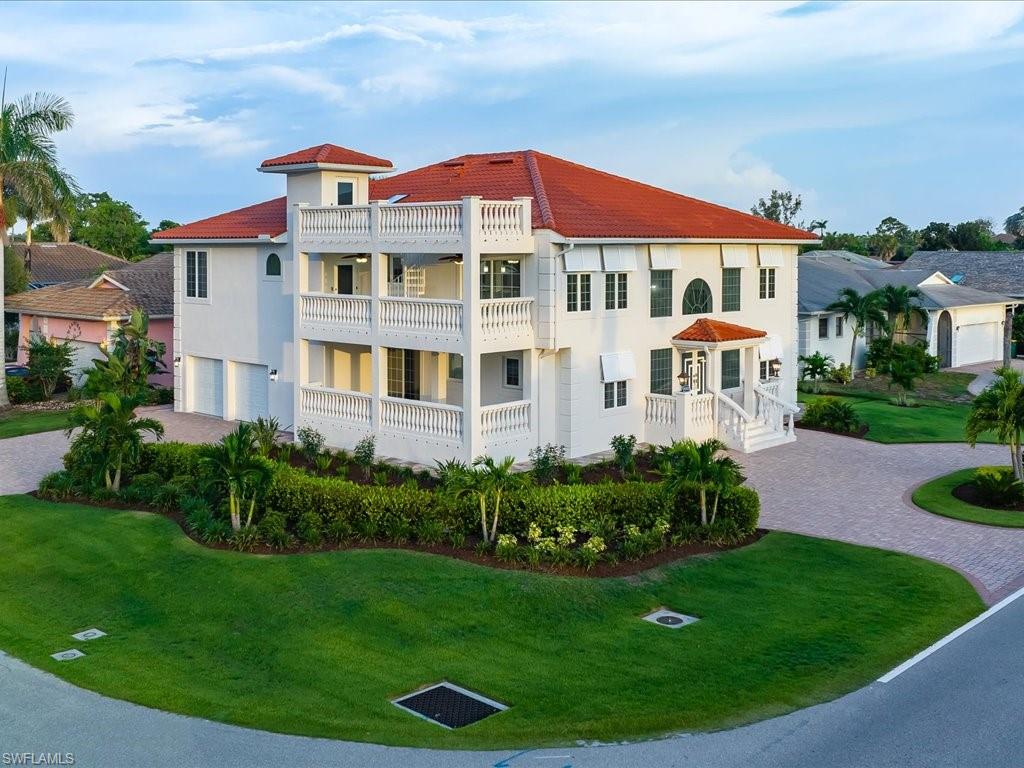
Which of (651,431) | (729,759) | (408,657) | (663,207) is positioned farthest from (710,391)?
(729,759)

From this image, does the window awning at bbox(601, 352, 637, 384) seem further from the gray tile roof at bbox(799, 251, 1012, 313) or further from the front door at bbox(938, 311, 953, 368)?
the front door at bbox(938, 311, 953, 368)

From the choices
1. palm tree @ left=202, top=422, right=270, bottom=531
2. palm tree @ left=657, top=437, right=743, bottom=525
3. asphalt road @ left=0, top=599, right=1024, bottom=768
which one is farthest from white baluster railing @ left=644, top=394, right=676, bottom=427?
asphalt road @ left=0, top=599, right=1024, bottom=768

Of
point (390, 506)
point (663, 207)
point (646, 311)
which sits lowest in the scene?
point (390, 506)

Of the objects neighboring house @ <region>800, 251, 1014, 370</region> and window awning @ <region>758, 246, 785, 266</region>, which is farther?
neighboring house @ <region>800, 251, 1014, 370</region>

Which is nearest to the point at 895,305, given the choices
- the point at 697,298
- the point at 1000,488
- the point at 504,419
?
the point at 697,298

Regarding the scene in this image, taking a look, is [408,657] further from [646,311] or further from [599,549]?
[646,311]

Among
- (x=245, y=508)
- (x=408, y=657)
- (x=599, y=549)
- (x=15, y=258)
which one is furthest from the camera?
(x=15, y=258)
